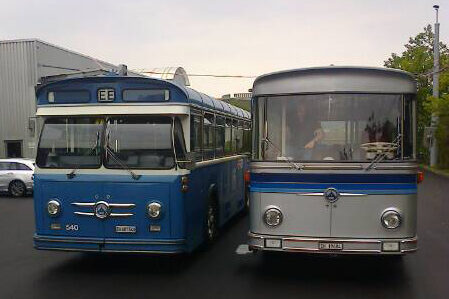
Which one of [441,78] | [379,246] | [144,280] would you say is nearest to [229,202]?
[144,280]

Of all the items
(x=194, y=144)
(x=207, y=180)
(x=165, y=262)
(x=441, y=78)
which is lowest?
(x=165, y=262)

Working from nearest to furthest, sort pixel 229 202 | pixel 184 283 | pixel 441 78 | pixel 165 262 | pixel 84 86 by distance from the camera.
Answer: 1. pixel 184 283
2. pixel 84 86
3. pixel 165 262
4. pixel 229 202
5. pixel 441 78

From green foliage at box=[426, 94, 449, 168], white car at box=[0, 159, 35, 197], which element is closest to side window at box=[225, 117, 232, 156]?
white car at box=[0, 159, 35, 197]

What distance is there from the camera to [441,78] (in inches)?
1524

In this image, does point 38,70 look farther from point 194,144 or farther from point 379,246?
point 379,246

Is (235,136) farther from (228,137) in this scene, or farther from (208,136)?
(208,136)

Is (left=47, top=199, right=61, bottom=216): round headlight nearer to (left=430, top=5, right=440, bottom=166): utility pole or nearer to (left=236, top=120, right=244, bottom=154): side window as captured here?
(left=236, top=120, right=244, bottom=154): side window

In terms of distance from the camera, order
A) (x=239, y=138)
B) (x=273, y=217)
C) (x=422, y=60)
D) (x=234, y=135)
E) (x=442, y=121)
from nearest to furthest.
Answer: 1. (x=273, y=217)
2. (x=234, y=135)
3. (x=239, y=138)
4. (x=442, y=121)
5. (x=422, y=60)

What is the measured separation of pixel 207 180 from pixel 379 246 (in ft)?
10.7

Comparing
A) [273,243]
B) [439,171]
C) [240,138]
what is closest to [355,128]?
[273,243]

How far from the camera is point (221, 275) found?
775 cm

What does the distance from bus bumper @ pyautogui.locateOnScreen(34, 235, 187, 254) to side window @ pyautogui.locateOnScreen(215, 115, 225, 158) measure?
2972 millimetres

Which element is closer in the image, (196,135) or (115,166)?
(115,166)

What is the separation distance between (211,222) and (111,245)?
2.42 meters
